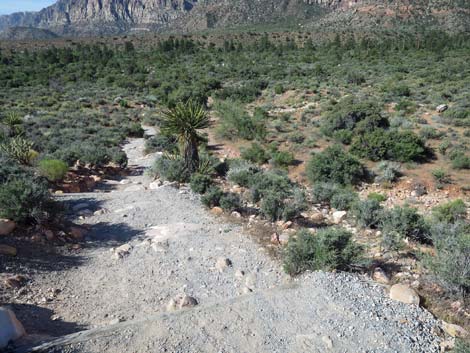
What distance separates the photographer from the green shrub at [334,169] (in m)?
12.8

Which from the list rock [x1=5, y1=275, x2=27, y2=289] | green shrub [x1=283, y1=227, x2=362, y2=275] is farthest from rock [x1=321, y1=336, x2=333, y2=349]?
rock [x1=5, y1=275, x2=27, y2=289]

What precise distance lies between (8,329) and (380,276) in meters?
5.92

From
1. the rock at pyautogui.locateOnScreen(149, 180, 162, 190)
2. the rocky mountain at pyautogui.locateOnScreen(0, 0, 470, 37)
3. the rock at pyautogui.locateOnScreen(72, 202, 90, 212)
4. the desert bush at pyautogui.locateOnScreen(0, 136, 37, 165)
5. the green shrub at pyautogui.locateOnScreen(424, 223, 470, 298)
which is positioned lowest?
the rock at pyautogui.locateOnScreen(149, 180, 162, 190)

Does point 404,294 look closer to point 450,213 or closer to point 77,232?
point 450,213

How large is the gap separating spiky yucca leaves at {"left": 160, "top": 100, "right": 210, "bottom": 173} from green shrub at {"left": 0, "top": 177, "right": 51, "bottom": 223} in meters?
5.53

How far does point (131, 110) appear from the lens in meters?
29.6

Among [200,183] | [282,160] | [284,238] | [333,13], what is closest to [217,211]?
[200,183]

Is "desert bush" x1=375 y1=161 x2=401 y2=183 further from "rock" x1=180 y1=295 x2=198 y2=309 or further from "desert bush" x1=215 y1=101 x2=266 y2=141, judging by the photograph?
"rock" x1=180 y1=295 x2=198 y2=309

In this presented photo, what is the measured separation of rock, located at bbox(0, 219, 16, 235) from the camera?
7.12 m

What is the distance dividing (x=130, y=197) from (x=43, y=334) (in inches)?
246

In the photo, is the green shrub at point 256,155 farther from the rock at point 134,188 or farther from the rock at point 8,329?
the rock at point 8,329

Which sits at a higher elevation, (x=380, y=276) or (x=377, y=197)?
(x=380, y=276)

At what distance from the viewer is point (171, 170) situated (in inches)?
486

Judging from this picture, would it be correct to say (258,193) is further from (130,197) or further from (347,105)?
(347,105)
